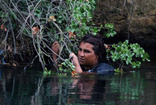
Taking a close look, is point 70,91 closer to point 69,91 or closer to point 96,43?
point 69,91

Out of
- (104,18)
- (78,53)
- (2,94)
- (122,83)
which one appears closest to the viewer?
(2,94)

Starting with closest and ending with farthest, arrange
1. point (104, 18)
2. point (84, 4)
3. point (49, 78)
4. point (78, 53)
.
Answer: point (49, 78) → point (84, 4) → point (78, 53) → point (104, 18)

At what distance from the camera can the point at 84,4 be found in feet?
22.2

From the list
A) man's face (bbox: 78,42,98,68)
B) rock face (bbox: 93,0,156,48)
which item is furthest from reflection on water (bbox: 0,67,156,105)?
rock face (bbox: 93,0,156,48)

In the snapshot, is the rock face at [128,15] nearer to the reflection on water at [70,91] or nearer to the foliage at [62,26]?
the foliage at [62,26]

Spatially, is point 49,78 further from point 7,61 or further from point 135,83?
point 7,61

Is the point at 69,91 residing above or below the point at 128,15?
below

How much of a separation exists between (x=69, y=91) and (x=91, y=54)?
2.69 metres

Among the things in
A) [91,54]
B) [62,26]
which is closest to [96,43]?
[91,54]

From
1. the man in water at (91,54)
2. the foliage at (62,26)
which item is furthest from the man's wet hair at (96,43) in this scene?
the foliage at (62,26)

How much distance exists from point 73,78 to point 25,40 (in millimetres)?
2563

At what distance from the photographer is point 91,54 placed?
7250mm

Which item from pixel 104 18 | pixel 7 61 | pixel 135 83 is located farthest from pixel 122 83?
pixel 104 18

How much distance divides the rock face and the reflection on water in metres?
3.84
